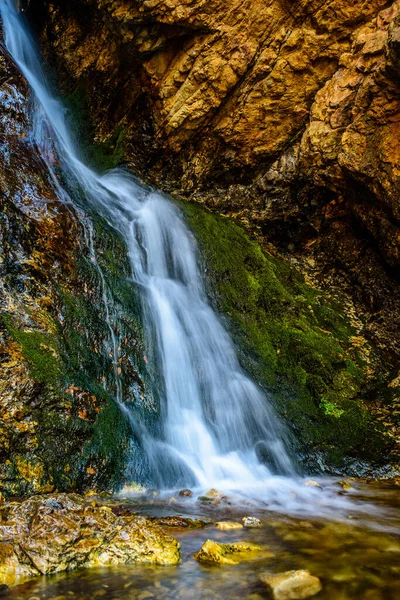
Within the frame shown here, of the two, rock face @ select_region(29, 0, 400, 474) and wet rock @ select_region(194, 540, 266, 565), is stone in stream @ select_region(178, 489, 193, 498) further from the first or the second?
rock face @ select_region(29, 0, 400, 474)

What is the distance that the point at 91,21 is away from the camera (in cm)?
1184

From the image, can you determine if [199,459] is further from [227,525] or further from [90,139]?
[90,139]

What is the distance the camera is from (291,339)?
7324 mm

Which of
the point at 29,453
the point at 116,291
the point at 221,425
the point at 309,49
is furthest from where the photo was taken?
the point at 309,49

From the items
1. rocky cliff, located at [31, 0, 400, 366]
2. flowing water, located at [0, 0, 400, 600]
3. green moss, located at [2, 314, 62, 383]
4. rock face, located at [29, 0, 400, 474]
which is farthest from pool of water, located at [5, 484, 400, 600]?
rocky cliff, located at [31, 0, 400, 366]

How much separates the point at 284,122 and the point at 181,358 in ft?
20.8

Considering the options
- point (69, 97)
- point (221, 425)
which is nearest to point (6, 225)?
point (221, 425)

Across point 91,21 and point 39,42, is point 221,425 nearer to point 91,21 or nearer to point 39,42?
point 91,21

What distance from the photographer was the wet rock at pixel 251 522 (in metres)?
3.54

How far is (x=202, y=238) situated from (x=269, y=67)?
4.04m

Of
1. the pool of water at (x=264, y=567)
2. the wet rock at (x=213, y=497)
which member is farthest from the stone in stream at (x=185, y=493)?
the pool of water at (x=264, y=567)

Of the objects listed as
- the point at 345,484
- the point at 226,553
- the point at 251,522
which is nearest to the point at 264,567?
the point at 226,553

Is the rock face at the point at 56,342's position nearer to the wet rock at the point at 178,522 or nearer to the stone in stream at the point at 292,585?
the wet rock at the point at 178,522

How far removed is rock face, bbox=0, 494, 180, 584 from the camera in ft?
8.34
